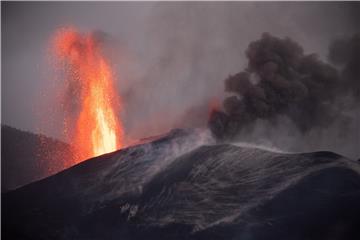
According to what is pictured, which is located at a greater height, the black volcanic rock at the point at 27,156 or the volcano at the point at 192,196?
the black volcanic rock at the point at 27,156

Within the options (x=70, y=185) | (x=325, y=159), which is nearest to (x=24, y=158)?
(x=70, y=185)

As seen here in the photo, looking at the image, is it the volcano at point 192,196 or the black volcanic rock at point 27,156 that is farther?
the black volcanic rock at point 27,156

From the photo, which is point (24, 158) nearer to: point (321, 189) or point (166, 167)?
point (166, 167)

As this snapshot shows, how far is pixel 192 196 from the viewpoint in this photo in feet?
207

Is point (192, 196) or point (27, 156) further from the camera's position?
point (27, 156)

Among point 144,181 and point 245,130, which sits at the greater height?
point 245,130

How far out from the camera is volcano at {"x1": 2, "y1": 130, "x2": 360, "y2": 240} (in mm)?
54844

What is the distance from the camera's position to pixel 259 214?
56.7 meters

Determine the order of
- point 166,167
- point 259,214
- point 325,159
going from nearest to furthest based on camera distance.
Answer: point 259,214, point 325,159, point 166,167

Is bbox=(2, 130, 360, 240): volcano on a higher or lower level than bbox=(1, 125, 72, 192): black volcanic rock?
lower

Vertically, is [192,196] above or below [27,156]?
below

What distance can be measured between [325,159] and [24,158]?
73621 mm

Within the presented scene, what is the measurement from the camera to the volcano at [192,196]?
180 feet

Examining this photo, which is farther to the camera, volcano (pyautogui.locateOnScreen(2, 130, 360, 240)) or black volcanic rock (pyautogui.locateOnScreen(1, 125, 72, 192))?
black volcanic rock (pyautogui.locateOnScreen(1, 125, 72, 192))
